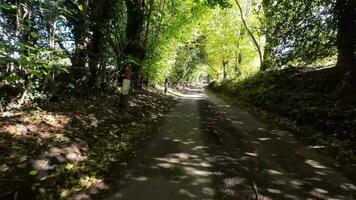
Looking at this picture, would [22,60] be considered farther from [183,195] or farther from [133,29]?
[133,29]

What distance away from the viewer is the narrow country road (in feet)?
15.3

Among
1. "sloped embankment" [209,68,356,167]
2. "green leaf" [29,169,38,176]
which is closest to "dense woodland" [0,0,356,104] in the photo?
"sloped embankment" [209,68,356,167]

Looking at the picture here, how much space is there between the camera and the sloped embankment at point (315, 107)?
27.1 ft

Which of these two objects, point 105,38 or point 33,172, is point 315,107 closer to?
point 105,38

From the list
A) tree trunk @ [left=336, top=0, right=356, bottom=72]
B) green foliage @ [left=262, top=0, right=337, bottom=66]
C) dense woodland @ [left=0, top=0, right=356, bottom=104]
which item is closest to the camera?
dense woodland @ [left=0, top=0, right=356, bottom=104]

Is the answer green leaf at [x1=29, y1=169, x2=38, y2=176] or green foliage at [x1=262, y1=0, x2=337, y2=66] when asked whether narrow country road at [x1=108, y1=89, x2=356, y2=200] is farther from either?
green foliage at [x1=262, y1=0, x2=337, y2=66]

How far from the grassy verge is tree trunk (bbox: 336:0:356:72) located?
25.3ft

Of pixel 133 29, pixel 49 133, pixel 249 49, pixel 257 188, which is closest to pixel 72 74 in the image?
pixel 49 133

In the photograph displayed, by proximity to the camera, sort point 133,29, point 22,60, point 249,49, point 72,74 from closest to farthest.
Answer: point 22,60, point 72,74, point 133,29, point 249,49

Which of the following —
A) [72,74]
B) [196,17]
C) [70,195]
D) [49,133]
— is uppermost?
[196,17]

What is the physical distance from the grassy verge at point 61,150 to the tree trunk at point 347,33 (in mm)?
7717

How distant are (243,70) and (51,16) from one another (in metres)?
27.7

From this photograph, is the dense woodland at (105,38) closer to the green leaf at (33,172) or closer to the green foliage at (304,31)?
the green foliage at (304,31)

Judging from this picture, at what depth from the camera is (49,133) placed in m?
5.83
